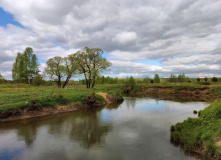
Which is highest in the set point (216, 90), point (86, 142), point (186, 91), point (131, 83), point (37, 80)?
point (37, 80)

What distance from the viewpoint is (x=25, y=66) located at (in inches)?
2077

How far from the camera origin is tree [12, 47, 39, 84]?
51.7 m

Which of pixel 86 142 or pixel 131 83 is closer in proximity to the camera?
pixel 86 142

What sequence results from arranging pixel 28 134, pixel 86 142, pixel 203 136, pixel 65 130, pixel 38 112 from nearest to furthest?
pixel 203 136
pixel 86 142
pixel 28 134
pixel 65 130
pixel 38 112

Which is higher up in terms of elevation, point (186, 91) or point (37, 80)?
point (37, 80)

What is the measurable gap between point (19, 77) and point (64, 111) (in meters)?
40.9

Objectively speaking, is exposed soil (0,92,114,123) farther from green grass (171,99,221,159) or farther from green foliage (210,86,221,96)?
green foliage (210,86,221,96)

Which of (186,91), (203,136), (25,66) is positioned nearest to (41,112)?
(203,136)

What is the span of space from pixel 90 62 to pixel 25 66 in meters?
29.1

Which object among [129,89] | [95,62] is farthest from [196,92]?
[95,62]

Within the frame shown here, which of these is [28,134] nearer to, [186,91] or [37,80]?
[37,80]

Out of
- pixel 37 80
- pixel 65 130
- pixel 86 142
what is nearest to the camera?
pixel 86 142

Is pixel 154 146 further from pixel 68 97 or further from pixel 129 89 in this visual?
pixel 129 89

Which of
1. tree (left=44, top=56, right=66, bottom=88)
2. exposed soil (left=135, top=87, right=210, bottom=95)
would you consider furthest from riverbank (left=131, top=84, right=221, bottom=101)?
tree (left=44, top=56, right=66, bottom=88)
